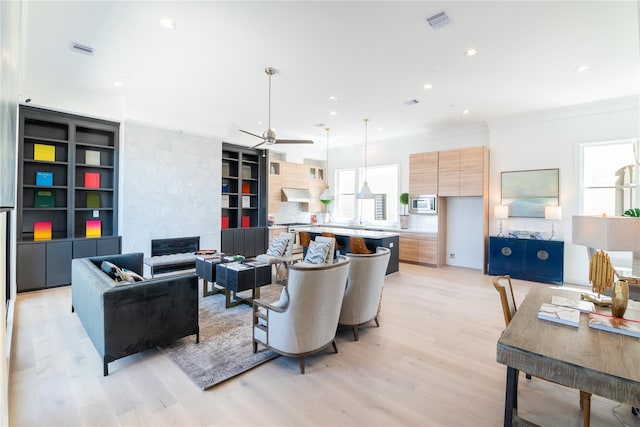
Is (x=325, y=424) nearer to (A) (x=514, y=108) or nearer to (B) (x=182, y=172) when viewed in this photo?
(B) (x=182, y=172)

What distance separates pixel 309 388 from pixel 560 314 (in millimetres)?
1859

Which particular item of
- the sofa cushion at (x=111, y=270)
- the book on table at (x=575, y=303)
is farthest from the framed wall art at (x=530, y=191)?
the sofa cushion at (x=111, y=270)

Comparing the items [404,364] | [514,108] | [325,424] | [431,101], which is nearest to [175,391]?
[325,424]

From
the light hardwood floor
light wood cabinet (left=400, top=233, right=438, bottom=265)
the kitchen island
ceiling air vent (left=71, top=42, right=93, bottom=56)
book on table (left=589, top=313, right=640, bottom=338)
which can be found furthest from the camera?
light wood cabinet (left=400, top=233, right=438, bottom=265)

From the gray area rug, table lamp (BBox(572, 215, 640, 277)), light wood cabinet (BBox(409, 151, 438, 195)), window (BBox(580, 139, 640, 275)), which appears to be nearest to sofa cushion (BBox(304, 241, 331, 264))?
the gray area rug

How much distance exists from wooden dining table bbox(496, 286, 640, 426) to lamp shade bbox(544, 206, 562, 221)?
15.1ft

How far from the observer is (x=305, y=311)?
253 cm

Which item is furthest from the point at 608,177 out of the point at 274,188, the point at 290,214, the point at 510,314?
the point at 290,214

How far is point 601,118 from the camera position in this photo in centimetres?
529

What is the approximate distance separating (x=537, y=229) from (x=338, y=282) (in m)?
5.41

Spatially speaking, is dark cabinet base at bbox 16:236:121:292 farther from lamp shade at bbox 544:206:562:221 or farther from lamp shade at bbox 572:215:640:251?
lamp shade at bbox 544:206:562:221

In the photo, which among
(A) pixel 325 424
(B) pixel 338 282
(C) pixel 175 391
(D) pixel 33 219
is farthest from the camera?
(D) pixel 33 219

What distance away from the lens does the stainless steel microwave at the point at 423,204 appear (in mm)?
7102

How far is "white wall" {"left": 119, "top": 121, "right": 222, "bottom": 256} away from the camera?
18.2 feet
